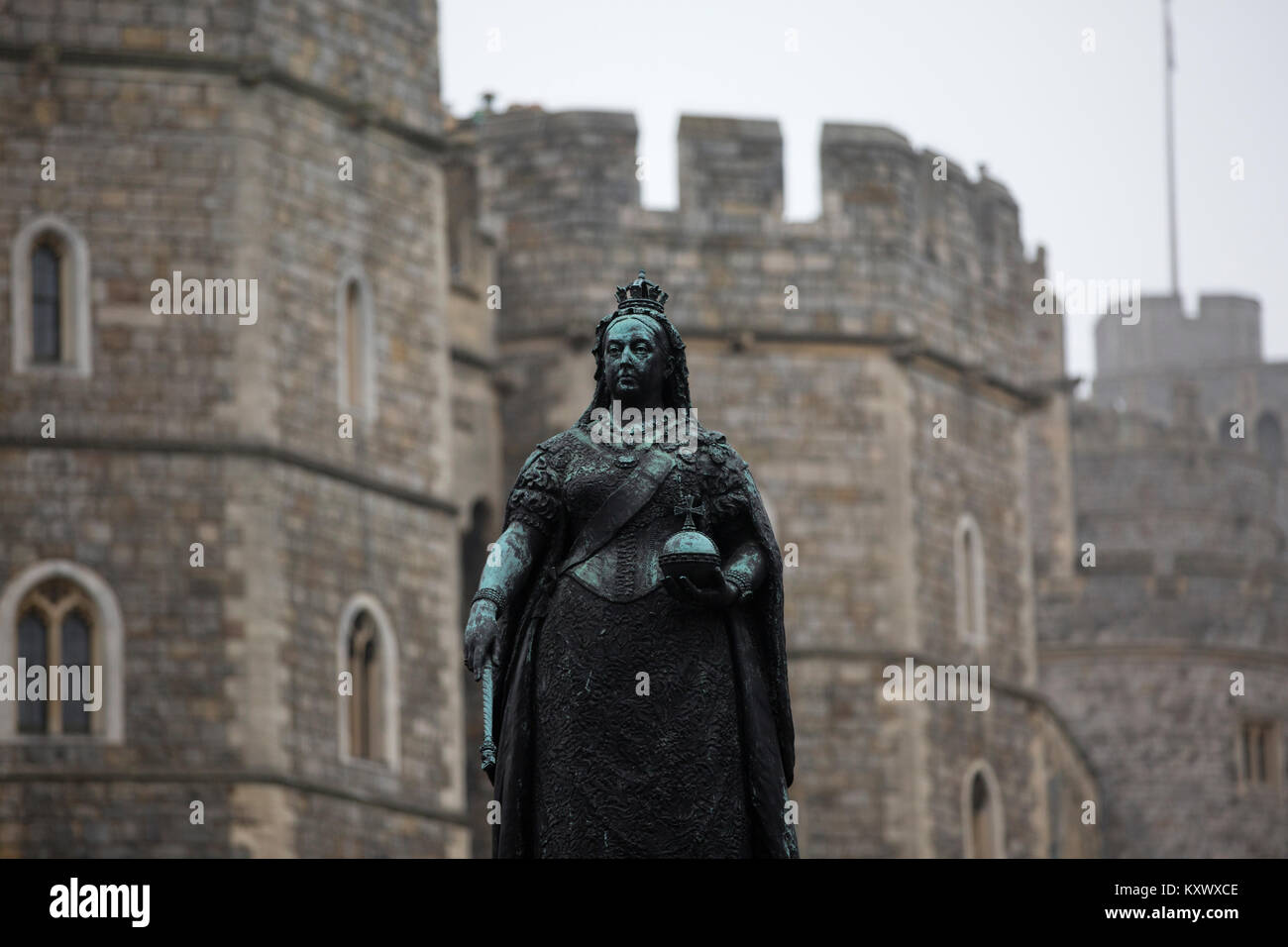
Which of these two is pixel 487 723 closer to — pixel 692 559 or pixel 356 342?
pixel 692 559

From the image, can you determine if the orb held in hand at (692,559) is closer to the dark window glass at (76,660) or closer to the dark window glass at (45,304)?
the dark window glass at (76,660)

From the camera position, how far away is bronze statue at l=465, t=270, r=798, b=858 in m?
13.5

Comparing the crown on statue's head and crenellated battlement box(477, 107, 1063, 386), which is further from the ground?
crenellated battlement box(477, 107, 1063, 386)

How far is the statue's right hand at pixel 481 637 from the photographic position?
1348 centimetres

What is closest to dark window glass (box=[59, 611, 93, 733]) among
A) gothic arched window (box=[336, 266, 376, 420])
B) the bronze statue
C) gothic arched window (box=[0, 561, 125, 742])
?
gothic arched window (box=[0, 561, 125, 742])

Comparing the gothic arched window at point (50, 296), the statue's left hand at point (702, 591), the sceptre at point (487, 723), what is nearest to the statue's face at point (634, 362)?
the statue's left hand at point (702, 591)

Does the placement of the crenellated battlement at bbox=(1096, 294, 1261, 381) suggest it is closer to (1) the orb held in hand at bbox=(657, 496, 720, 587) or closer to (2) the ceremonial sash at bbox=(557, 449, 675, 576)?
(2) the ceremonial sash at bbox=(557, 449, 675, 576)

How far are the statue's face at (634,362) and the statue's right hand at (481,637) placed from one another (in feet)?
3.38

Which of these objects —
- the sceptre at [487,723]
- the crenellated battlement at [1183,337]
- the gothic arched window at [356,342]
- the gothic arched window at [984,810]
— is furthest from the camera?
the crenellated battlement at [1183,337]

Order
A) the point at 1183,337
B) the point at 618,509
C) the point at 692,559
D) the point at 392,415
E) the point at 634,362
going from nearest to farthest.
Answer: the point at 692,559 < the point at 618,509 < the point at 634,362 < the point at 392,415 < the point at 1183,337

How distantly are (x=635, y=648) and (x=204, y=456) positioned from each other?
1858cm

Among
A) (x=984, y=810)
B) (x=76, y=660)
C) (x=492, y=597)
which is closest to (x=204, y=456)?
(x=76, y=660)

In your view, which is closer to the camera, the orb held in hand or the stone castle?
the orb held in hand

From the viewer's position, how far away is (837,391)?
38094mm
